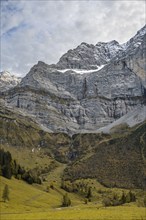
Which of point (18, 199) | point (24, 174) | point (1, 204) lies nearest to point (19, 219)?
point (1, 204)

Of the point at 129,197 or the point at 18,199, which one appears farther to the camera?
the point at 129,197

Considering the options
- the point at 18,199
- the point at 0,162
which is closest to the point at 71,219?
the point at 18,199

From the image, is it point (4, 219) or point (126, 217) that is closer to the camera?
point (126, 217)

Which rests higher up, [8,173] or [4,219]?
[8,173]

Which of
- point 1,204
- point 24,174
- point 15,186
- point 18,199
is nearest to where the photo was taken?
point 1,204

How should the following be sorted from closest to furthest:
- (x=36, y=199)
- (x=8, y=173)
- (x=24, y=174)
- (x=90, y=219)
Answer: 1. (x=90, y=219)
2. (x=36, y=199)
3. (x=8, y=173)
4. (x=24, y=174)

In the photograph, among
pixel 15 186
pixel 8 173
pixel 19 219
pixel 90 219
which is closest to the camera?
pixel 90 219

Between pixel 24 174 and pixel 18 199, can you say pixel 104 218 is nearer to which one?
pixel 18 199

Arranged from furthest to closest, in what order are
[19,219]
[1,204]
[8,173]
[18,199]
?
[8,173], [18,199], [1,204], [19,219]

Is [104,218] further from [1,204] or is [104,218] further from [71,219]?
[1,204]
